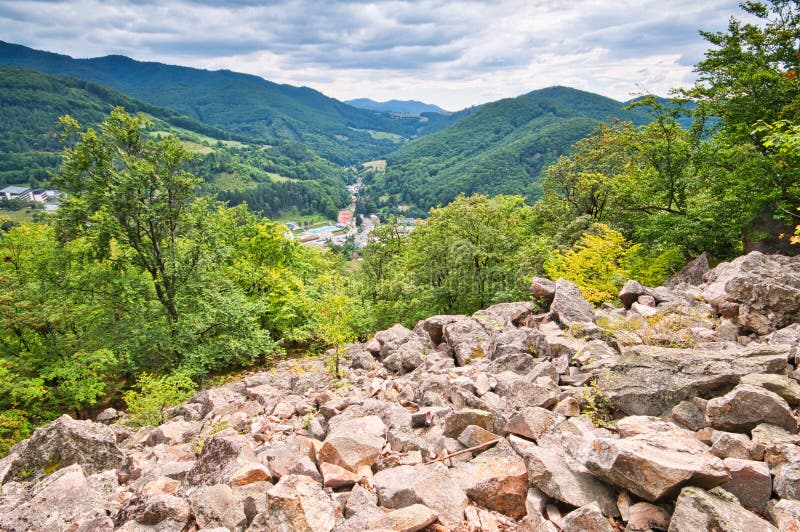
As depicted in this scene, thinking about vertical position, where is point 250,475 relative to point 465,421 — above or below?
below

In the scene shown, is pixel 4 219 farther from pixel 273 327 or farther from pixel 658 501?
pixel 658 501

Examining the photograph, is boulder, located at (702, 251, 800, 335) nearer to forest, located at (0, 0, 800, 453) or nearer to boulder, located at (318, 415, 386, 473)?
forest, located at (0, 0, 800, 453)

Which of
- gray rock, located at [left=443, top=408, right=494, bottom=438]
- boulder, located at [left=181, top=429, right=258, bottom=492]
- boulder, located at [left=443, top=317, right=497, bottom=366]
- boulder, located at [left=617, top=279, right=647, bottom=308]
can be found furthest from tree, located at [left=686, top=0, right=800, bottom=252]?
boulder, located at [left=181, top=429, right=258, bottom=492]

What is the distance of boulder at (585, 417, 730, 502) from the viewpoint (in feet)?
14.4

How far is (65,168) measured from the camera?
17812mm

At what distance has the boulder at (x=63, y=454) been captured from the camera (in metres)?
7.88

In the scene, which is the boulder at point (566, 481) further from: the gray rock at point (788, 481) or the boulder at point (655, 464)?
the gray rock at point (788, 481)

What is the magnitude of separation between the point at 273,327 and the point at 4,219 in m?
18.7

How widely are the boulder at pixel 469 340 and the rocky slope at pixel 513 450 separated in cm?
148

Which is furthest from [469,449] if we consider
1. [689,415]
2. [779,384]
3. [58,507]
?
[58,507]

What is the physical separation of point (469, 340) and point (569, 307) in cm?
348

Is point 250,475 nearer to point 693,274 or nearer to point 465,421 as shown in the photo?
point 465,421

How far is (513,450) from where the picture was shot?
6.32 meters

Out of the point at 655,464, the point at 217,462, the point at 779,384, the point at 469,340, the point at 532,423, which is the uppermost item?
the point at 779,384
